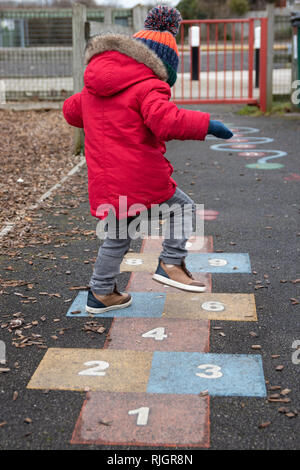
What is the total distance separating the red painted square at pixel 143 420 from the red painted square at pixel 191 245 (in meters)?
2.11

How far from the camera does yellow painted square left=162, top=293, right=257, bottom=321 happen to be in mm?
3590

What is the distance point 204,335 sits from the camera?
335 centimetres

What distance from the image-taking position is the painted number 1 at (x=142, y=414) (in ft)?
8.33

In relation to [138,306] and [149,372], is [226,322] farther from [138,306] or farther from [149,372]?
[149,372]

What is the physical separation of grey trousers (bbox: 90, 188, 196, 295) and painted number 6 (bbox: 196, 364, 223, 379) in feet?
2.78

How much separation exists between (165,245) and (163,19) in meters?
1.28

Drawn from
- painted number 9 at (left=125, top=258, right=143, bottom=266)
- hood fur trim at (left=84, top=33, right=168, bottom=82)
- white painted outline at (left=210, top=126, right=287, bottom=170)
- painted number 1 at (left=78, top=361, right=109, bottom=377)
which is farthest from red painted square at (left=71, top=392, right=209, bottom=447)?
white painted outline at (left=210, top=126, right=287, bottom=170)

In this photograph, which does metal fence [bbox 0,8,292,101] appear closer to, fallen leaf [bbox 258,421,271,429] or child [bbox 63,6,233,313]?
child [bbox 63,6,233,313]

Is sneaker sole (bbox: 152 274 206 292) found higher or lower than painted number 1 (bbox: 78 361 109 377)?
higher

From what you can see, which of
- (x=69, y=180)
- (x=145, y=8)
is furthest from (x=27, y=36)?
(x=69, y=180)

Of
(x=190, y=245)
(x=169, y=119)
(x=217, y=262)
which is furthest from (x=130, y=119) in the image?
(x=190, y=245)

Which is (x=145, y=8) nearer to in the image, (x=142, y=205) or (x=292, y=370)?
(x=142, y=205)

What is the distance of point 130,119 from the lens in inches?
128

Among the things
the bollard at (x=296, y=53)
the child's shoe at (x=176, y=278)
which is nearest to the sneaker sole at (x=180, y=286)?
the child's shoe at (x=176, y=278)
